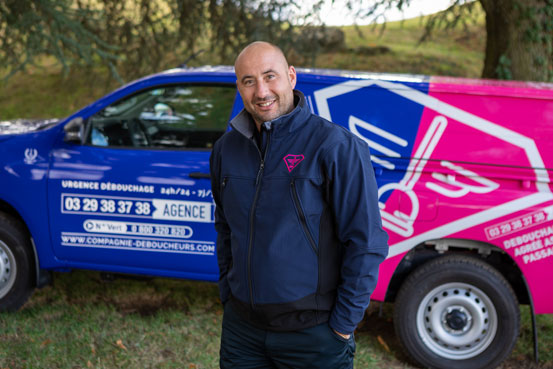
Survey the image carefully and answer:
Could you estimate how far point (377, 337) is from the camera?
436 centimetres

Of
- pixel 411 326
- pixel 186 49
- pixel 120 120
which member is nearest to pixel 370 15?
pixel 186 49

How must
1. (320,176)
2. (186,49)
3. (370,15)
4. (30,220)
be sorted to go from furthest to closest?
(186,49) → (370,15) → (30,220) → (320,176)

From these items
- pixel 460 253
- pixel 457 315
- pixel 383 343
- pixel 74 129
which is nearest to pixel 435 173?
pixel 460 253

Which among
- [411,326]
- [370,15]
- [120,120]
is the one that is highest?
[370,15]

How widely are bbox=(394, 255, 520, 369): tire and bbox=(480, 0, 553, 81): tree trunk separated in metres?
5.16

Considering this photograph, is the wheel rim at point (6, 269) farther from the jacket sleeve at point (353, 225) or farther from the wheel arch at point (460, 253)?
the jacket sleeve at point (353, 225)

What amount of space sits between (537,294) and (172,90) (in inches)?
115

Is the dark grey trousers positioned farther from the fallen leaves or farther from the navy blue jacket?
the fallen leaves

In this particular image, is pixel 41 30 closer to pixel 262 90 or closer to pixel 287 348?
pixel 262 90

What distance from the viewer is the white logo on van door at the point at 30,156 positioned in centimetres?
426

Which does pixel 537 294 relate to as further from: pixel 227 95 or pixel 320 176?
pixel 227 95

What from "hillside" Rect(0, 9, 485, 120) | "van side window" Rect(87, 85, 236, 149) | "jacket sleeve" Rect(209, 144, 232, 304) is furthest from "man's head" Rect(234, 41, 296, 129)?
"hillside" Rect(0, 9, 485, 120)

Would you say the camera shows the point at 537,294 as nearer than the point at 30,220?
Yes

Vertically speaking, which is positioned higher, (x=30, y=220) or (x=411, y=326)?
(x=30, y=220)
